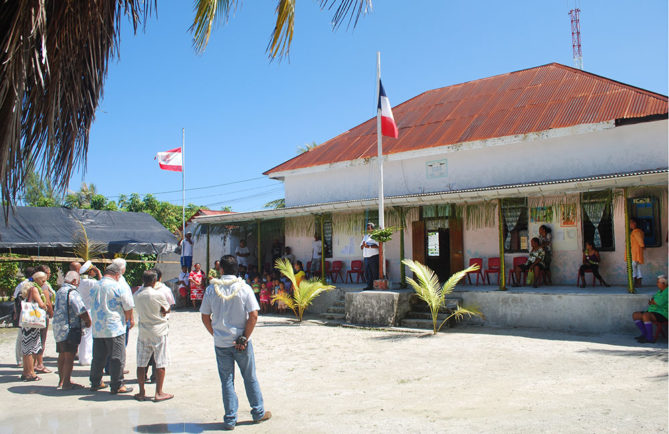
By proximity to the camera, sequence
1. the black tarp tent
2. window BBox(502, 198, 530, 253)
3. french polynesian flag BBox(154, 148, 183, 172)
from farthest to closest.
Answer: french polynesian flag BBox(154, 148, 183, 172), the black tarp tent, window BBox(502, 198, 530, 253)

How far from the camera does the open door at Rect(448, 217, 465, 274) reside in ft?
47.9

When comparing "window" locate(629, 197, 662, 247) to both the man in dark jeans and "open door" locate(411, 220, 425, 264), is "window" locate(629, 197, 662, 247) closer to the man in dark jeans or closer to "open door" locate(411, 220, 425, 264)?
"open door" locate(411, 220, 425, 264)

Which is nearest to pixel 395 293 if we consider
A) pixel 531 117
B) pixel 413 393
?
pixel 413 393

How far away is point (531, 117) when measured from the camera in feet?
47.3

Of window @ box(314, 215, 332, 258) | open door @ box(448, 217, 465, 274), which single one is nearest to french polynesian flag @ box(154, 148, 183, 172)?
window @ box(314, 215, 332, 258)

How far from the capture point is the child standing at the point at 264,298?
15.1 metres

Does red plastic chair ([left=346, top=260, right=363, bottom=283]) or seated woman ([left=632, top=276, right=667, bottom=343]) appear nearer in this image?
seated woman ([left=632, top=276, right=667, bottom=343])

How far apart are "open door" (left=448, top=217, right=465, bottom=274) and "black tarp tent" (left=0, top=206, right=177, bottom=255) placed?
39.9ft

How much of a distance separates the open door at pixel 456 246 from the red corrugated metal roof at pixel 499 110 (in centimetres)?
235

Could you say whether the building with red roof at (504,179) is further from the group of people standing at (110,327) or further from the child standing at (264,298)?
the group of people standing at (110,327)

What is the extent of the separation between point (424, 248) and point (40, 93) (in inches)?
524

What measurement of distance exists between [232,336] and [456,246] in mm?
10545

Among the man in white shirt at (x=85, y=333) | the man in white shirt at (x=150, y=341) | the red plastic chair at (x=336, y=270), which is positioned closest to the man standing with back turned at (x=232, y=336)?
the man in white shirt at (x=150, y=341)

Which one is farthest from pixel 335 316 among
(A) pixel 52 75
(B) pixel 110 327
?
(A) pixel 52 75
